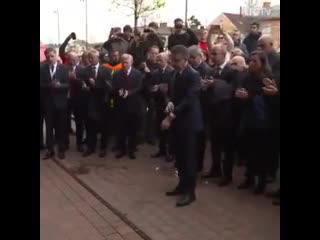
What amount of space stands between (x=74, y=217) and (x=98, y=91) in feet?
11.9

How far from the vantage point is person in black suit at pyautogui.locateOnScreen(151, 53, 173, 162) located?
8344 mm

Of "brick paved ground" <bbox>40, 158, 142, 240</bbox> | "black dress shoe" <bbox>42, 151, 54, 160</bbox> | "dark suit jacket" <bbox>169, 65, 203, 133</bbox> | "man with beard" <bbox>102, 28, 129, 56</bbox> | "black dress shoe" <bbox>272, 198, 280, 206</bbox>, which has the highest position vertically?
"man with beard" <bbox>102, 28, 129, 56</bbox>

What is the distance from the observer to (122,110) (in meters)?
8.69

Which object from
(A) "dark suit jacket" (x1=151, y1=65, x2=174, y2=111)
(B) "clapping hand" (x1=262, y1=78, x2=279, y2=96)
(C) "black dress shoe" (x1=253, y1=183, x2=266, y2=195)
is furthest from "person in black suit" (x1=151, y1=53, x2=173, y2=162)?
(B) "clapping hand" (x1=262, y1=78, x2=279, y2=96)

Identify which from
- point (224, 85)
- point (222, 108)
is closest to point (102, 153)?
point (222, 108)

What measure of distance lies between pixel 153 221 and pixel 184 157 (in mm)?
949

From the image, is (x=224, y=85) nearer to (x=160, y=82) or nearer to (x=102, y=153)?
(x=160, y=82)

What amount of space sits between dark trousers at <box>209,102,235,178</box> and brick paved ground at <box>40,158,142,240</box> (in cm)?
188

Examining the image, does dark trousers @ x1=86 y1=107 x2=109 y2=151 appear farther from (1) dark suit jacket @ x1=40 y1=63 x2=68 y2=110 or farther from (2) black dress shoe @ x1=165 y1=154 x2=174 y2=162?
(2) black dress shoe @ x1=165 y1=154 x2=174 y2=162

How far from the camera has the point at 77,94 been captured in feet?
30.2

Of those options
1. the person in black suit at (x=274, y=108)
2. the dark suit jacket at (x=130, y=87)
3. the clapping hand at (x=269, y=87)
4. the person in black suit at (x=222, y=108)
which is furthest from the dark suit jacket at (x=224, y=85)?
the dark suit jacket at (x=130, y=87)
